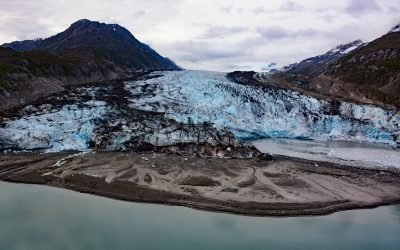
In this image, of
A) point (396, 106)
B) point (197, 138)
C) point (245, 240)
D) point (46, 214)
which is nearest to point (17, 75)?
point (197, 138)

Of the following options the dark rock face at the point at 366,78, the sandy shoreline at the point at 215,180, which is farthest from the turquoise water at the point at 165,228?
the dark rock face at the point at 366,78

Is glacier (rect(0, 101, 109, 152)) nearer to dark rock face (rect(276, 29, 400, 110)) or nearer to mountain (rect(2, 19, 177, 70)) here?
dark rock face (rect(276, 29, 400, 110))

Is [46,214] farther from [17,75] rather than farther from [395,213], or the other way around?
[17,75]

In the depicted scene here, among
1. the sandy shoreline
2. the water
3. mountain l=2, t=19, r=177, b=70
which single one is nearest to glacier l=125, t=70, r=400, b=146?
the water

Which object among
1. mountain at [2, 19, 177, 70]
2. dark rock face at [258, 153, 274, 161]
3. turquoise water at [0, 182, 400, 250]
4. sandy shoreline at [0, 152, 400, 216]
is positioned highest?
mountain at [2, 19, 177, 70]

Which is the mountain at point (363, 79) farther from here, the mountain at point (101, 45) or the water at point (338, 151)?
the mountain at point (101, 45)

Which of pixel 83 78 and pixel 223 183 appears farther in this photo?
pixel 83 78
